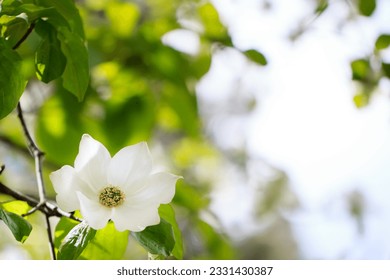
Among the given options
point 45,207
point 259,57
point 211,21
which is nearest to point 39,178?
point 45,207

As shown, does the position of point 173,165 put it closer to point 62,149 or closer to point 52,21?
point 62,149

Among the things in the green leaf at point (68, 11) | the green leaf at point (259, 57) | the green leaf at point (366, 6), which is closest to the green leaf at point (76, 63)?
the green leaf at point (68, 11)

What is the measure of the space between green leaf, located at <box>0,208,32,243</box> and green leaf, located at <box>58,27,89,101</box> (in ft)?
0.33

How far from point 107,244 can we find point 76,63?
0.12m

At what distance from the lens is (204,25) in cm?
79

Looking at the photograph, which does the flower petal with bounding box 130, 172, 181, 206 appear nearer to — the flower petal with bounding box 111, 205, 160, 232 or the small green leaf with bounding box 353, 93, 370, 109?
the flower petal with bounding box 111, 205, 160, 232

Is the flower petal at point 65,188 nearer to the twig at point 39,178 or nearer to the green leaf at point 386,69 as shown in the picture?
the twig at point 39,178

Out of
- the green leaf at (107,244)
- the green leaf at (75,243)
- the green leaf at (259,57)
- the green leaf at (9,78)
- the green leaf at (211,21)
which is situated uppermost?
the green leaf at (9,78)

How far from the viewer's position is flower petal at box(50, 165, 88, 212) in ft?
1.01

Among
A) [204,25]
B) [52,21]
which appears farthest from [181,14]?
[52,21]

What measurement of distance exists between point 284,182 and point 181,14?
745mm

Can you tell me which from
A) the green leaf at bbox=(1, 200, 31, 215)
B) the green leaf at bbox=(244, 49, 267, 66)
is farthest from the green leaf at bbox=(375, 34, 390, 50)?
the green leaf at bbox=(1, 200, 31, 215)

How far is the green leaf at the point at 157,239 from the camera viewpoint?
31 centimetres

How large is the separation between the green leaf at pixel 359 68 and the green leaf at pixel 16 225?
15.0 inches
